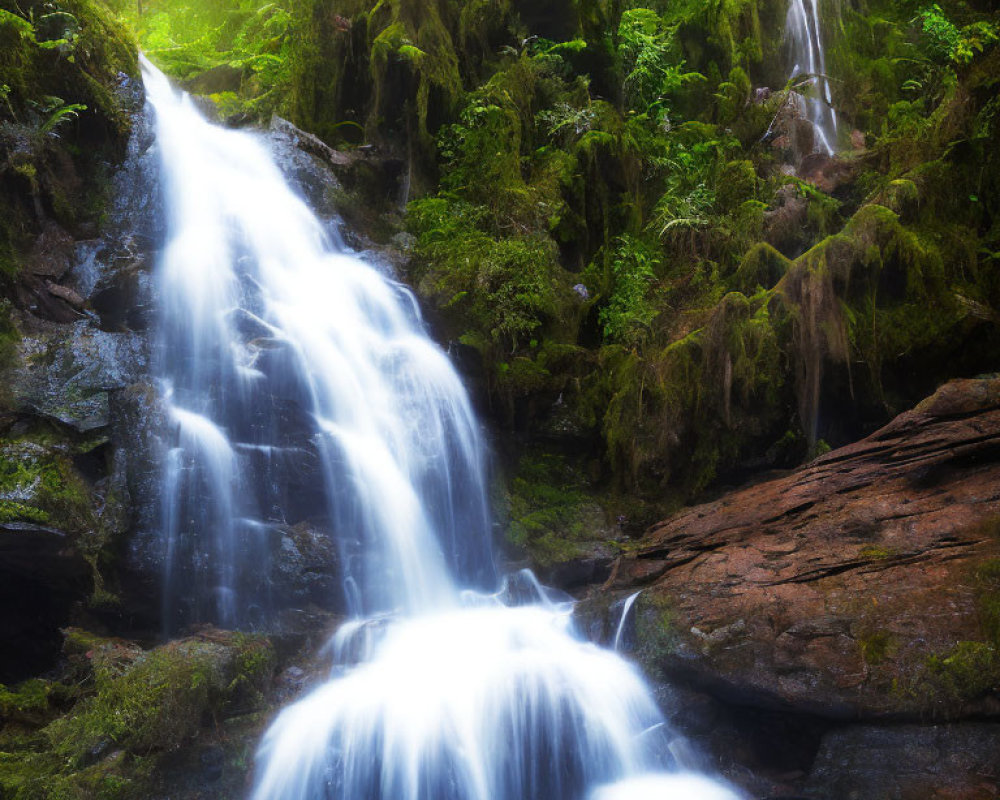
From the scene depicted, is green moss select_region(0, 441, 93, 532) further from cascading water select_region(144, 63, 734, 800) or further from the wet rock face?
the wet rock face

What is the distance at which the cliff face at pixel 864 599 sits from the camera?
14.3 ft

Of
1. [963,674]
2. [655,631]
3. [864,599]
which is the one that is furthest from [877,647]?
[655,631]

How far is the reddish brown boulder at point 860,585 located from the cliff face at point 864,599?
0.01 metres

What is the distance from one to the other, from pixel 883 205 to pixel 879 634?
5.94 m

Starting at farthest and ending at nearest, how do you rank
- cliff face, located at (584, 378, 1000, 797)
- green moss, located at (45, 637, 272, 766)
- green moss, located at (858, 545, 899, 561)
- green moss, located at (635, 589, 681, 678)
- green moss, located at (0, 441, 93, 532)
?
green moss, located at (0, 441, 93, 532), green moss, located at (635, 589, 681, 678), green moss, located at (858, 545, 899, 561), green moss, located at (45, 637, 272, 766), cliff face, located at (584, 378, 1000, 797)

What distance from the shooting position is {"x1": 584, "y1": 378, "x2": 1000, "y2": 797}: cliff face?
4.36 meters

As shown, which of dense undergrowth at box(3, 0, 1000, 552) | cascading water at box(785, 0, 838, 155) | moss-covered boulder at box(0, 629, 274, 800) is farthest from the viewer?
cascading water at box(785, 0, 838, 155)

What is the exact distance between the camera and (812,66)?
13.6 metres

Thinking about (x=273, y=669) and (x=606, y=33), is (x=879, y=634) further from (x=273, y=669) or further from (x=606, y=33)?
(x=606, y=33)

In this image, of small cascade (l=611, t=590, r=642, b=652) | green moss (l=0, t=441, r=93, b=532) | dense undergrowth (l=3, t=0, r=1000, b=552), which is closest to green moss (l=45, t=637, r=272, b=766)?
green moss (l=0, t=441, r=93, b=532)

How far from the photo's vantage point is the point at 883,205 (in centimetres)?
837

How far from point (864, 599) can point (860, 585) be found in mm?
147

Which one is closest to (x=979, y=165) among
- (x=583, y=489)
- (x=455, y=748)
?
(x=583, y=489)

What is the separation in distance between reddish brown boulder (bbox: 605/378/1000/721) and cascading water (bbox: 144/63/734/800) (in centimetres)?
87
